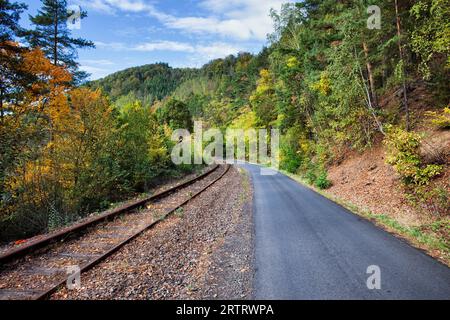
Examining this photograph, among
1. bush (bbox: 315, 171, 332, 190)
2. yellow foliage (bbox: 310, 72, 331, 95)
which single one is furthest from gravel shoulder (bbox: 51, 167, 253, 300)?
yellow foliage (bbox: 310, 72, 331, 95)

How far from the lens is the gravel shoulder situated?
15.7 feet

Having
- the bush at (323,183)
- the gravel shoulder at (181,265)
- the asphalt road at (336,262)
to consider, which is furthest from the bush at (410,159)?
the bush at (323,183)

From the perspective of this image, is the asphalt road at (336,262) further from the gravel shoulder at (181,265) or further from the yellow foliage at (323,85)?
the yellow foliage at (323,85)

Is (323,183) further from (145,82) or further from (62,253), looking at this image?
(145,82)

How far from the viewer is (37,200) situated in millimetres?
10242

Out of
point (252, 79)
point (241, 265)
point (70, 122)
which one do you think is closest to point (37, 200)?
point (70, 122)

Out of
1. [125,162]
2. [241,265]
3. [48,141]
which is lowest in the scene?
[241,265]

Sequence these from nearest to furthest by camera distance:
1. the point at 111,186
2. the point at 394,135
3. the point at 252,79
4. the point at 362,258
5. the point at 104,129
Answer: the point at 362,258, the point at 394,135, the point at 104,129, the point at 111,186, the point at 252,79

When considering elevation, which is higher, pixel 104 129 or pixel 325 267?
pixel 104 129

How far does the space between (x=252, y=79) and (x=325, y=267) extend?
7058cm

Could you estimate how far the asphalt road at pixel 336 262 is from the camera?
4566 millimetres

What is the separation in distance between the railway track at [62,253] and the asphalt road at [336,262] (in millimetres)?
3509
